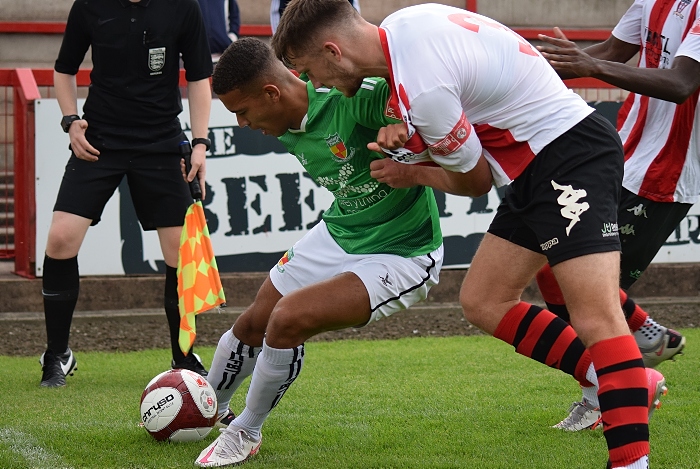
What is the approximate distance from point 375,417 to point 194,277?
4.41 feet

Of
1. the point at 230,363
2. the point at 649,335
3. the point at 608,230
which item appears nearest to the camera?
the point at 608,230

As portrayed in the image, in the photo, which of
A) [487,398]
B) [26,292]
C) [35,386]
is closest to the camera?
[487,398]

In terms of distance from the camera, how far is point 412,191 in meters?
4.16

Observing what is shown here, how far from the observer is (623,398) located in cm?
323

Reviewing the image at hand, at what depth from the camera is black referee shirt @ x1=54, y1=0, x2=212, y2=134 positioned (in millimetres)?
5891

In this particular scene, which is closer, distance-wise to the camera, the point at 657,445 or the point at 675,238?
the point at 657,445

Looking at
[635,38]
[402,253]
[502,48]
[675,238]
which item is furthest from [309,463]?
[675,238]

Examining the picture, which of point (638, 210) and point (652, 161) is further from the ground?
point (652, 161)

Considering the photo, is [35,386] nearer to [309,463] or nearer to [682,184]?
[309,463]

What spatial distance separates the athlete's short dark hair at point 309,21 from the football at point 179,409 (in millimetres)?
1651

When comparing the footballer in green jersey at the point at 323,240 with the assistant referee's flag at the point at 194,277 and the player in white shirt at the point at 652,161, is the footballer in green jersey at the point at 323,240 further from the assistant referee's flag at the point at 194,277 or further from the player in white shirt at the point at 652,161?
the assistant referee's flag at the point at 194,277

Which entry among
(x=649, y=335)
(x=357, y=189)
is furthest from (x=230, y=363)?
(x=649, y=335)

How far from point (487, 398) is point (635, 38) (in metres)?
2.06

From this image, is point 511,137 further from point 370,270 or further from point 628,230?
point 628,230
